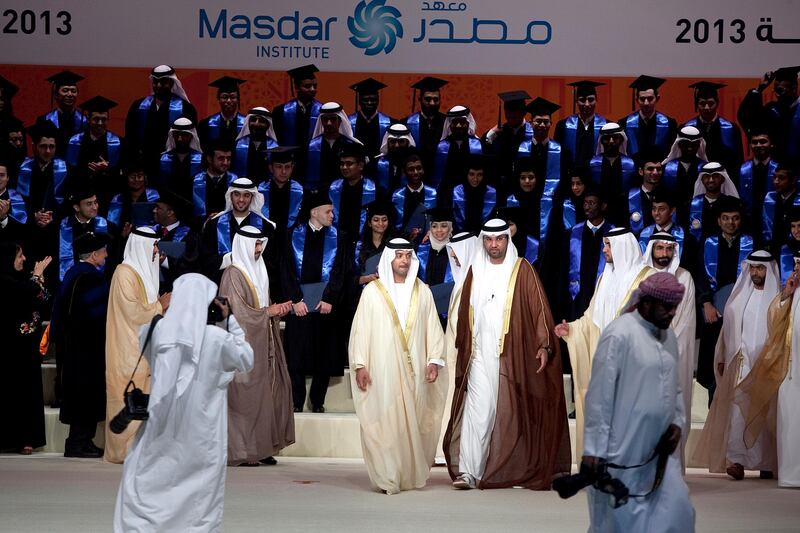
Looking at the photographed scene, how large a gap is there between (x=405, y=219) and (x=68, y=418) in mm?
3725

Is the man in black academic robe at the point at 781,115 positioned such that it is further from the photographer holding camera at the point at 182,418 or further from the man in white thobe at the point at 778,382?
the photographer holding camera at the point at 182,418

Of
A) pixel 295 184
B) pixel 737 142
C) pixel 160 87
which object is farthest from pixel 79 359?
pixel 737 142

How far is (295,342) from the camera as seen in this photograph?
1193cm

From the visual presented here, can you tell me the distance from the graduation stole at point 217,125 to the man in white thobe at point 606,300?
5628 millimetres

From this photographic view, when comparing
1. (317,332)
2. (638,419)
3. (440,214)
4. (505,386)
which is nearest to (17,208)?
(317,332)

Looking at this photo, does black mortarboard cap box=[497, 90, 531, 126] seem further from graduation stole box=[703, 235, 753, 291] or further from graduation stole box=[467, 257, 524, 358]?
graduation stole box=[467, 257, 524, 358]

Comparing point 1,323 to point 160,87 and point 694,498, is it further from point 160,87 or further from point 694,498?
point 694,498

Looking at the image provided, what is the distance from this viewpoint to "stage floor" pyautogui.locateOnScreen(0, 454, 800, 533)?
8141 millimetres

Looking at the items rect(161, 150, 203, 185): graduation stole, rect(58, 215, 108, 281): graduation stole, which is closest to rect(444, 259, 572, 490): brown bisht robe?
rect(58, 215, 108, 281): graduation stole

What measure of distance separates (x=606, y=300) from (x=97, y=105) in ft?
22.1

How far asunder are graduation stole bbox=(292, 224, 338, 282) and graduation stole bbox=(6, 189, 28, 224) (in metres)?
2.65

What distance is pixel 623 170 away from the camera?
13.9 m

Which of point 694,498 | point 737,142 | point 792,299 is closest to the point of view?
point 694,498

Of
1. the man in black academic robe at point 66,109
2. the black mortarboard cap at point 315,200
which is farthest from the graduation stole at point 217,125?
the black mortarboard cap at point 315,200
